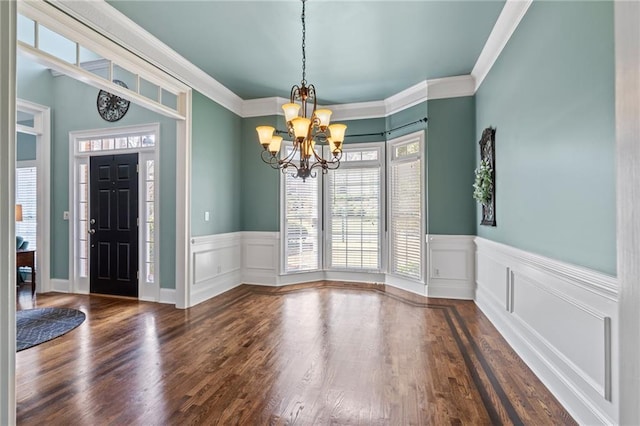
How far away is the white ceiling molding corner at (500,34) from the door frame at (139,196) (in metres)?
4.33

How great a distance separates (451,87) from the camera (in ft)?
15.2

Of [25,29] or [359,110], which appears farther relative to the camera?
[359,110]

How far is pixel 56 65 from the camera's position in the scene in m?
2.64

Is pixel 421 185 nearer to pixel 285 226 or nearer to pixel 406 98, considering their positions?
pixel 406 98

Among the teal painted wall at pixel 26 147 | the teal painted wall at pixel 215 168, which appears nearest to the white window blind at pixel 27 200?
the teal painted wall at pixel 26 147

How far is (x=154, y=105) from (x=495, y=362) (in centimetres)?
432

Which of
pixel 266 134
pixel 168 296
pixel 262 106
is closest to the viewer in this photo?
pixel 266 134

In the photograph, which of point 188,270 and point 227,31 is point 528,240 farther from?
point 188,270

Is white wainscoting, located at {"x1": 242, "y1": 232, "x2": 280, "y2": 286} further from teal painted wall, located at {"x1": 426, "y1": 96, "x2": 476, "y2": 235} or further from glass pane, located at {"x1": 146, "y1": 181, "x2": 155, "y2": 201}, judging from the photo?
teal painted wall, located at {"x1": 426, "y1": 96, "x2": 476, "y2": 235}

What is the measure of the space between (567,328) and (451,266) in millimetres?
2529

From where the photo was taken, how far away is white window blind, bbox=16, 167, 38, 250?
5.56 meters

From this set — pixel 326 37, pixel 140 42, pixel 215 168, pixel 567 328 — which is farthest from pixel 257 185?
pixel 567 328

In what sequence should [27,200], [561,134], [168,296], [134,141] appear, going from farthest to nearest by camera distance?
[27,200] < [134,141] < [168,296] < [561,134]

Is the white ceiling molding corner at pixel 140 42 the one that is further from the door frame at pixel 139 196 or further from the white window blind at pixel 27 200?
the white window blind at pixel 27 200
